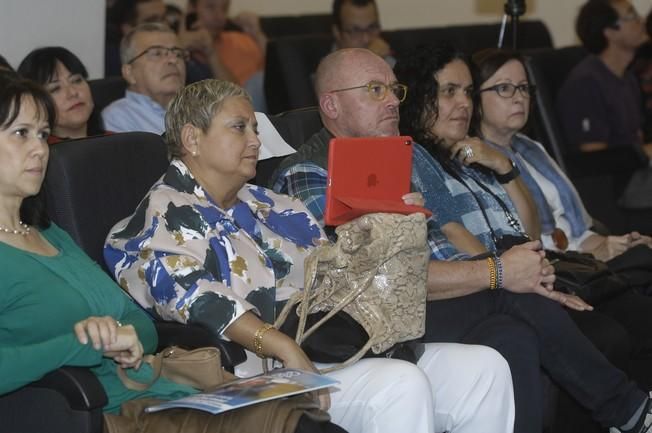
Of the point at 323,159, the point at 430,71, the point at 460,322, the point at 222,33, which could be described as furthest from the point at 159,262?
the point at 222,33

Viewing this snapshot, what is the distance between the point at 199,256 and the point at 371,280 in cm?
37

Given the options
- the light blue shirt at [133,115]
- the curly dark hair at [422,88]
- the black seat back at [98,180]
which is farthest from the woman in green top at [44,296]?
the light blue shirt at [133,115]

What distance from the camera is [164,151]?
9.65 ft

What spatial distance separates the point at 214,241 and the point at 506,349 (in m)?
Result: 0.80

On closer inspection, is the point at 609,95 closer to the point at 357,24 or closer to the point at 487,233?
the point at 357,24

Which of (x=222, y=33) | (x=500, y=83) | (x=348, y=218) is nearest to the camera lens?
(x=348, y=218)

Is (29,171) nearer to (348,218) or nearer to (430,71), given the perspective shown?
(348,218)

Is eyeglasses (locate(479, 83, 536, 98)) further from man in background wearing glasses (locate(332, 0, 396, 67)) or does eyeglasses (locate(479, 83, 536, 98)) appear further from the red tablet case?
man in background wearing glasses (locate(332, 0, 396, 67))

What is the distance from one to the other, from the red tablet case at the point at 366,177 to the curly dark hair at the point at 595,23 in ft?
9.67

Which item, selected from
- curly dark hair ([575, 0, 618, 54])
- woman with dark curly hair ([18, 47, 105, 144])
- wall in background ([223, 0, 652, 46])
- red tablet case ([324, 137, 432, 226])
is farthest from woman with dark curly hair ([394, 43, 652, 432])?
wall in background ([223, 0, 652, 46])

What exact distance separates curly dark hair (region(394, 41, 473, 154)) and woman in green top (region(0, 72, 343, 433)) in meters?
1.21

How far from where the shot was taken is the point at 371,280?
2.61 meters

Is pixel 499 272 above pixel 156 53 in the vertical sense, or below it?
below

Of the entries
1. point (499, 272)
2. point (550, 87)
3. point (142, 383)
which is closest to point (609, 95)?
point (550, 87)
